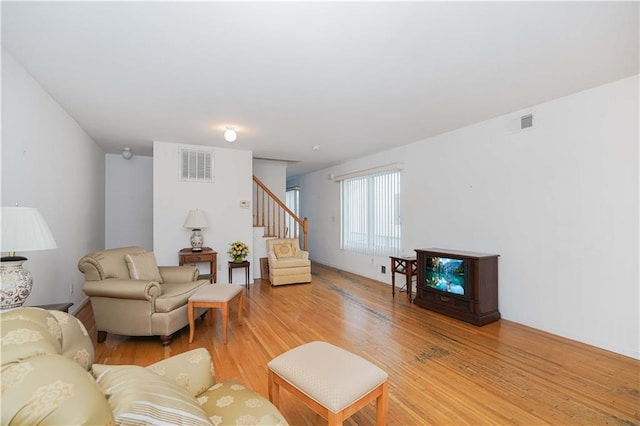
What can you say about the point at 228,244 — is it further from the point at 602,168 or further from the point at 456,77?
the point at 602,168

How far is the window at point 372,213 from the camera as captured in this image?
5.39 meters

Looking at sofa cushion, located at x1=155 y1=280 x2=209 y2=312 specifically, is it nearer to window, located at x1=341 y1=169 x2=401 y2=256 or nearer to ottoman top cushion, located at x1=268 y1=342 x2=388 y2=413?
ottoman top cushion, located at x1=268 y1=342 x2=388 y2=413

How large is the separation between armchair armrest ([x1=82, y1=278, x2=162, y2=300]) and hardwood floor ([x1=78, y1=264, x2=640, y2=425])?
510 millimetres

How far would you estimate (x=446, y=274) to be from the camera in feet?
12.5

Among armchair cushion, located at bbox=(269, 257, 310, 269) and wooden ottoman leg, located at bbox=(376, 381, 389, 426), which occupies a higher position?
armchair cushion, located at bbox=(269, 257, 310, 269)

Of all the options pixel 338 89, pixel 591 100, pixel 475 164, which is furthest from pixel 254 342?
pixel 591 100

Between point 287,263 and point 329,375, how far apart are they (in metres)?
3.91

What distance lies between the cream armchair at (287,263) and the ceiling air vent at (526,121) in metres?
3.85

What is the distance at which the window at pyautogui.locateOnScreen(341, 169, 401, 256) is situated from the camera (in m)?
5.39

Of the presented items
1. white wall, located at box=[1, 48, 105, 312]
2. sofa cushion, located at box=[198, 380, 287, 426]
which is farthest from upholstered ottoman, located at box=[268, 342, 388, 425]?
white wall, located at box=[1, 48, 105, 312]

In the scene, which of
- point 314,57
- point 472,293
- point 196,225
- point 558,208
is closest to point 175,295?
point 196,225

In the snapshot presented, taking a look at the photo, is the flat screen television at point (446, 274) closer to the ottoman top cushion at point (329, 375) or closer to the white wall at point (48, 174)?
the ottoman top cushion at point (329, 375)

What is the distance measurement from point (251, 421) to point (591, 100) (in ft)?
12.7

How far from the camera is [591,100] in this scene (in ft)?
9.45
